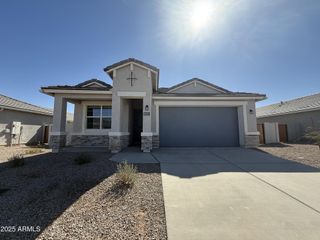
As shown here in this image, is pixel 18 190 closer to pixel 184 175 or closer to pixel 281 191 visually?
pixel 184 175

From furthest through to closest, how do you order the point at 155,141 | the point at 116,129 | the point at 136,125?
the point at 136,125
the point at 155,141
the point at 116,129

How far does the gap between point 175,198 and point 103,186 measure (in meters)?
2.05

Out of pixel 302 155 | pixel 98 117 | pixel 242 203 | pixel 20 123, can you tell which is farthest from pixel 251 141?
pixel 20 123

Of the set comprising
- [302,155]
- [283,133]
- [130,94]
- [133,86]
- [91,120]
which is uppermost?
[133,86]

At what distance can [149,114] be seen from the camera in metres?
9.82

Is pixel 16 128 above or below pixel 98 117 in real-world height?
below

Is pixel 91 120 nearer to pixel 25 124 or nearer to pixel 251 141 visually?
pixel 25 124

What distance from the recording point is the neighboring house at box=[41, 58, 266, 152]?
989cm

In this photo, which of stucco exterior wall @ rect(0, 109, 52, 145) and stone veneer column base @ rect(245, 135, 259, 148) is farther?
stucco exterior wall @ rect(0, 109, 52, 145)

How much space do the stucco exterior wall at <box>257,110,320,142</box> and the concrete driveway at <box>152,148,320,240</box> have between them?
13686 mm

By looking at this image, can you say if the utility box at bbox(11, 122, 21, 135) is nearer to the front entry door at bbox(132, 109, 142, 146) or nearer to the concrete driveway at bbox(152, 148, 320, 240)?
the front entry door at bbox(132, 109, 142, 146)

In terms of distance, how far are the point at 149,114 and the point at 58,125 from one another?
18.7 feet

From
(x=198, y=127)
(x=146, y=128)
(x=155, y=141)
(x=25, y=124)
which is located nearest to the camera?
(x=146, y=128)

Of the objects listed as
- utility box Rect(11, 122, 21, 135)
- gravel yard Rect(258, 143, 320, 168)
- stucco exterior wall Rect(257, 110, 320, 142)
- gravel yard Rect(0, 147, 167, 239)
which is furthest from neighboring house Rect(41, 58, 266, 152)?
stucco exterior wall Rect(257, 110, 320, 142)
